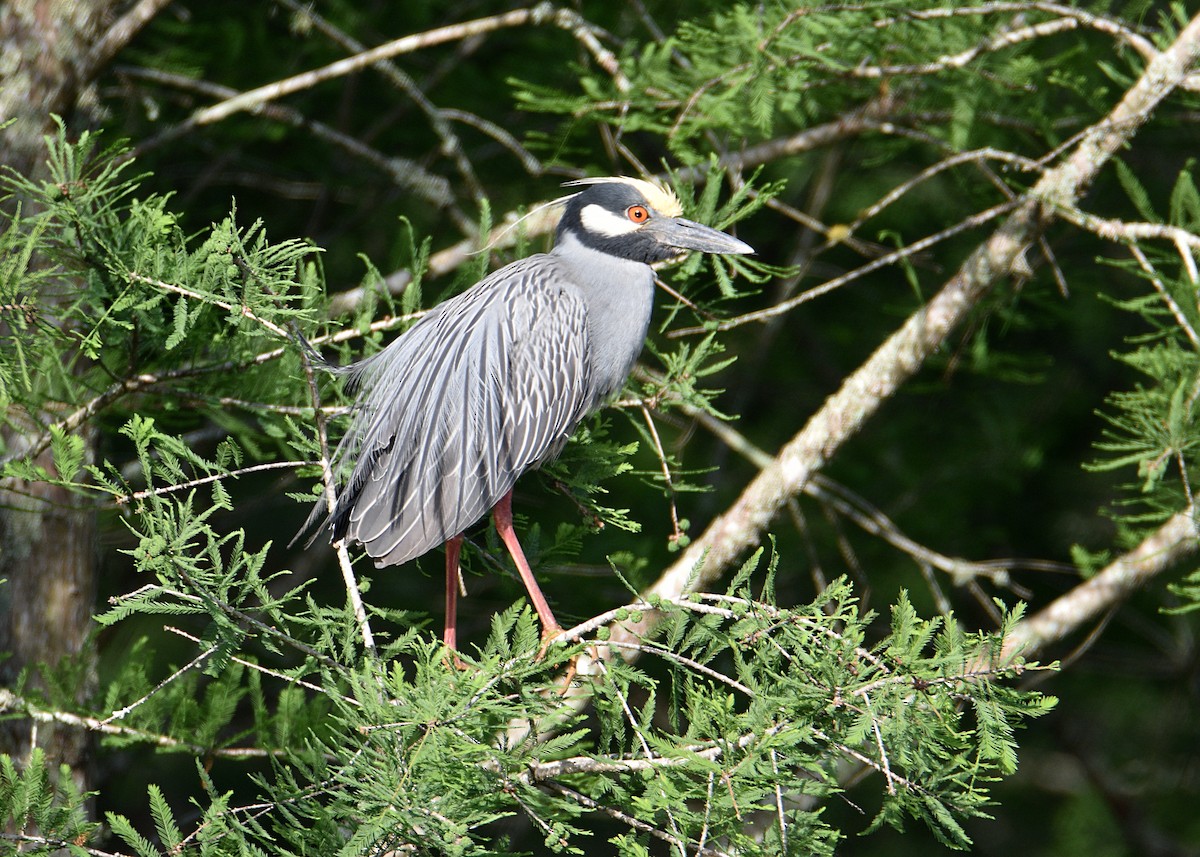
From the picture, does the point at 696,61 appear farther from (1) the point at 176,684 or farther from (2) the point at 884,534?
(1) the point at 176,684

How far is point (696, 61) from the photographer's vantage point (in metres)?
3.81

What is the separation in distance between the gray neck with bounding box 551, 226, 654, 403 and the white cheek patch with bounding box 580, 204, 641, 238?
0.21ft

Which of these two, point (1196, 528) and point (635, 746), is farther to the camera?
point (1196, 528)

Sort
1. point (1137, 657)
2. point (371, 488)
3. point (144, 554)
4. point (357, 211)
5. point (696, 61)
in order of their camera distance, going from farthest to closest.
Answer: point (1137, 657), point (357, 211), point (696, 61), point (371, 488), point (144, 554)

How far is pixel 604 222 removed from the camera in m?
3.63

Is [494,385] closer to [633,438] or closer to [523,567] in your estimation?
[523,567]

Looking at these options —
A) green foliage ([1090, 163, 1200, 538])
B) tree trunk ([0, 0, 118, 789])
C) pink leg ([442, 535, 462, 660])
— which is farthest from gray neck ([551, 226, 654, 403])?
tree trunk ([0, 0, 118, 789])

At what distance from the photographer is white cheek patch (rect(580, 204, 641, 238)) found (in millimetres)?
3584

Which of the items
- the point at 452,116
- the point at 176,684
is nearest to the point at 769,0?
the point at 452,116

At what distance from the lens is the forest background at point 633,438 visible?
2.20 m

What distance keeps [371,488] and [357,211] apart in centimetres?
257

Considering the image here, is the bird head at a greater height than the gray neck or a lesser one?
greater

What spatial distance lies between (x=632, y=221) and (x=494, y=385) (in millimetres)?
689

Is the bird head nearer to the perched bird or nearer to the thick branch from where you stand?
the perched bird
